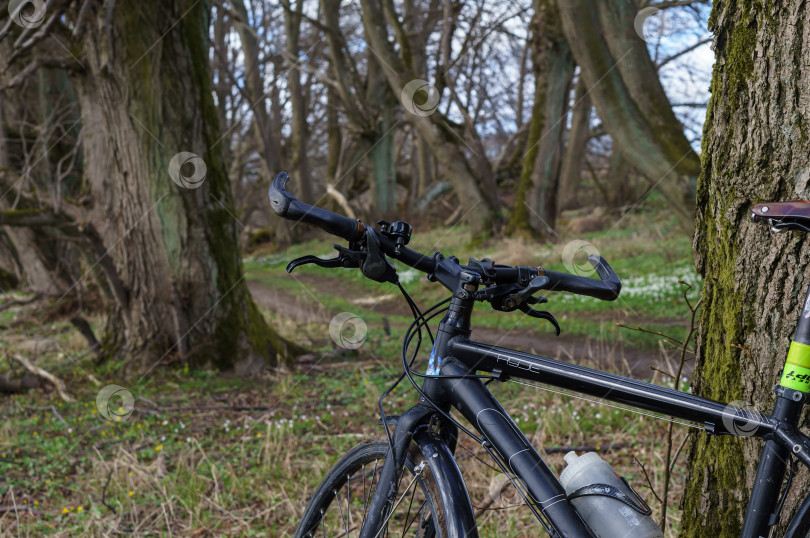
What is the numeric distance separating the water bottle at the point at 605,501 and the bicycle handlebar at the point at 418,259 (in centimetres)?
39

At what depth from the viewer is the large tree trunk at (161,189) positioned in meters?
5.63

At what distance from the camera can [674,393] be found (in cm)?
150

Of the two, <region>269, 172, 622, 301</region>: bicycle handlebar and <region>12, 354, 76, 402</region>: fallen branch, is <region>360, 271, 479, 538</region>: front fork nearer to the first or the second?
<region>269, 172, 622, 301</region>: bicycle handlebar

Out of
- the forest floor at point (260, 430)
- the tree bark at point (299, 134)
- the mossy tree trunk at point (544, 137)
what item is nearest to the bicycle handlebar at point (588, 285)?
the forest floor at point (260, 430)

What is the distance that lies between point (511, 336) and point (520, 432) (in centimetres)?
584

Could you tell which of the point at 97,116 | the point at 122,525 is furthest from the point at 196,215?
the point at 122,525

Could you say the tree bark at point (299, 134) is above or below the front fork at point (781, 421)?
above

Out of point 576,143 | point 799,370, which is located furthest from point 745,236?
point 576,143

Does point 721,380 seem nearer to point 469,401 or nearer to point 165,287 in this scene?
point 469,401

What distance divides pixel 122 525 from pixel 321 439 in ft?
4.58

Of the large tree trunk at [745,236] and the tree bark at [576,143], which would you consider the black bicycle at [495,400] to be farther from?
the tree bark at [576,143]

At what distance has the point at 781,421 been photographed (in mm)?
1422

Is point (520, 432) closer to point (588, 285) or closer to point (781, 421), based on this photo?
point (588, 285)

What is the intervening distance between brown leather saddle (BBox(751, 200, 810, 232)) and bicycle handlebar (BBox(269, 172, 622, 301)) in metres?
0.34
